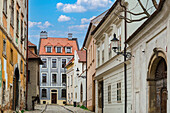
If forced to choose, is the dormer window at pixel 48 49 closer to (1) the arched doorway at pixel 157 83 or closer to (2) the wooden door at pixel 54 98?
(2) the wooden door at pixel 54 98

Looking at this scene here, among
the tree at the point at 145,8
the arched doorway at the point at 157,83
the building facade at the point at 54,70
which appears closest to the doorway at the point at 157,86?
the arched doorway at the point at 157,83

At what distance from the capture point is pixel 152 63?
1274 centimetres

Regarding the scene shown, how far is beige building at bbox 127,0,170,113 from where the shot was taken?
1095cm

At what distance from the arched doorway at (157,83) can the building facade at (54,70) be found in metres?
57.9

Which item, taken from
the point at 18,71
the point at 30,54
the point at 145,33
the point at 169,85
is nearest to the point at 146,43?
the point at 145,33

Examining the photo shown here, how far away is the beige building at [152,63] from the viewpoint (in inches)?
431

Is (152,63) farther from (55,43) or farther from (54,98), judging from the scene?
(55,43)

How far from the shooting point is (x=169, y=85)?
389 inches

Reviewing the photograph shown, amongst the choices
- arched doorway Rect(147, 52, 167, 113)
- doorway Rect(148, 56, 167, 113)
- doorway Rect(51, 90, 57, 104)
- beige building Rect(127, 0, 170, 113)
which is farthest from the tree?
doorway Rect(51, 90, 57, 104)

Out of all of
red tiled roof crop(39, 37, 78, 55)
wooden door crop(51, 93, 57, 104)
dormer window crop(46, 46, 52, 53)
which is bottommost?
wooden door crop(51, 93, 57, 104)

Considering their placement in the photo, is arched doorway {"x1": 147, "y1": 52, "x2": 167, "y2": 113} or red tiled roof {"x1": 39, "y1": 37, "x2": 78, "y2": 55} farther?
red tiled roof {"x1": 39, "y1": 37, "x2": 78, "y2": 55}

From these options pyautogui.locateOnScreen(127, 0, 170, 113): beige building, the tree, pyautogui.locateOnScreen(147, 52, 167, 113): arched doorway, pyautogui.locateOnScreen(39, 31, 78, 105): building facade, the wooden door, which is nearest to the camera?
pyautogui.locateOnScreen(127, 0, 170, 113): beige building

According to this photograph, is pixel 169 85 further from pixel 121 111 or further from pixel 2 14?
pixel 2 14

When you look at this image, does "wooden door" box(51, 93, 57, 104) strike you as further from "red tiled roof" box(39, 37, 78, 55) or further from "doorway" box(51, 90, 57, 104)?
"red tiled roof" box(39, 37, 78, 55)
